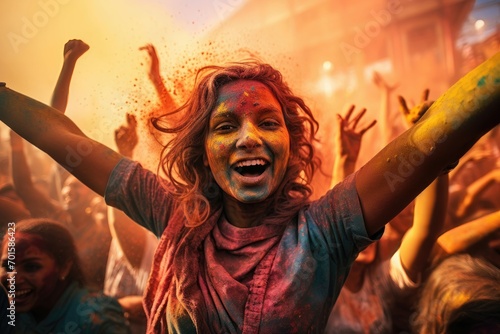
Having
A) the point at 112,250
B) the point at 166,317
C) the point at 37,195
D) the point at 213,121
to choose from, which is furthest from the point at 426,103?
the point at 37,195

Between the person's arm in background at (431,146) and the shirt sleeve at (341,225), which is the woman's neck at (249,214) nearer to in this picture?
the shirt sleeve at (341,225)

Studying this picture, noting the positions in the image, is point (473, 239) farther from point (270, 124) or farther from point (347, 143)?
point (270, 124)

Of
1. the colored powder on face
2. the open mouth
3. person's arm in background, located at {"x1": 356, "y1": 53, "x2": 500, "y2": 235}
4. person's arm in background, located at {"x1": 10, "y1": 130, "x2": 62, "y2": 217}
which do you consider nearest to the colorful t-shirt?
person's arm in background, located at {"x1": 10, "y1": 130, "x2": 62, "y2": 217}

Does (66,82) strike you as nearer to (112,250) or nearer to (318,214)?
(112,250)

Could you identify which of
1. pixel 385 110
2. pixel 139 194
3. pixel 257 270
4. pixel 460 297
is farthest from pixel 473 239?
pixel 139 194

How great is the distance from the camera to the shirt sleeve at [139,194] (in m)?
1.41

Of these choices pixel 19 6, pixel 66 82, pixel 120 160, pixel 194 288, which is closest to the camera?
pixel 194 288

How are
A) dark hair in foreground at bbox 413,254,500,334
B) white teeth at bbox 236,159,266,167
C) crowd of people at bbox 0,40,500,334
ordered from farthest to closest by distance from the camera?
dark hair in foreground at bbox 413,254,500,334, white teeth at bbox 236,159,266,167, crowd of people at bbox 0,40,500,334

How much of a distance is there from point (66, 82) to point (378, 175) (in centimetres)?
135

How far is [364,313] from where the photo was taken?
6.07 ft

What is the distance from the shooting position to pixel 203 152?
1.42 metres

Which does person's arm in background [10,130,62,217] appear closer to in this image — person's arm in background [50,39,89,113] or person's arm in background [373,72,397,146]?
person's arm in background [50,39,89,113]

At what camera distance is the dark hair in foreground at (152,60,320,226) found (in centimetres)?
135

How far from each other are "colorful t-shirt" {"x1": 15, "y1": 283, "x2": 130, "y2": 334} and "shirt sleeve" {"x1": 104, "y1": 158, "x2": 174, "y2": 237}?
717 millimetres
